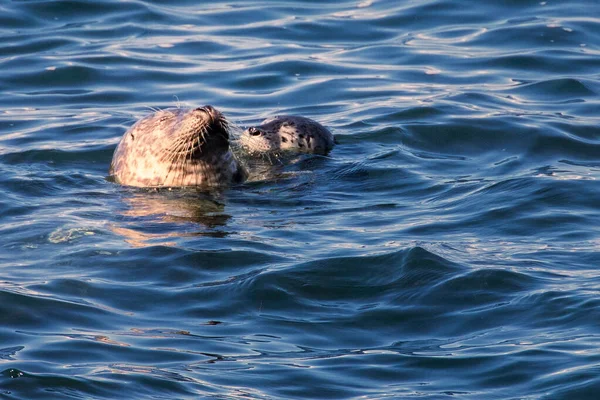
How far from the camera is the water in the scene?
6527 millimetres

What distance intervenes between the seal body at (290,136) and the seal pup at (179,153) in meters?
0.67

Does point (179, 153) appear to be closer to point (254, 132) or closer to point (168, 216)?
point (168, 216)

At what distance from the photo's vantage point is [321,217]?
9461 mm

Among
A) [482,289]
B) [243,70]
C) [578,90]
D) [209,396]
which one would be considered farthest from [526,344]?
[243,70]

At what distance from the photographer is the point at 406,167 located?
10977 millimetres

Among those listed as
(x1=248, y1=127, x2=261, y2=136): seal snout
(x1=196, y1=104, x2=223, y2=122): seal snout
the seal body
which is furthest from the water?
(x1=196, y1=104, x2=223, y2=122): seal snout

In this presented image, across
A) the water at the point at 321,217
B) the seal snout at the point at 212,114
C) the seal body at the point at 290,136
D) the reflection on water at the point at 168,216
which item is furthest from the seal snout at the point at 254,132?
the seal snout at the point at 212,114

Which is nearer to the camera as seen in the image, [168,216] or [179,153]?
[168,216]

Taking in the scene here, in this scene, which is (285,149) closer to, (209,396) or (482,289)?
(482,289)

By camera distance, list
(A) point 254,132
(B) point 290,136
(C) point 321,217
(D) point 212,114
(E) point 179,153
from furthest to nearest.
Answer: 1. (B) point 290,136
2. (A) point 254,132
3. (E) point 179,153
4. (D) point 212,114
5. (C) point 321,217

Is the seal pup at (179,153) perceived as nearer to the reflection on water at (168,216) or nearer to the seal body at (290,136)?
the reflection on water at (168,216)

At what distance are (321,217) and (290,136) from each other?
2084mm

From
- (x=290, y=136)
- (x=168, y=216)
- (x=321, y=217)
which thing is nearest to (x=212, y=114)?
(x=168, y=216)

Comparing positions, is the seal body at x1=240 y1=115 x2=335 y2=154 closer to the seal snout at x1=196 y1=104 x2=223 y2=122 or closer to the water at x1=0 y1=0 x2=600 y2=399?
the water at x1=0 y1=0 x2=600 y2=399
